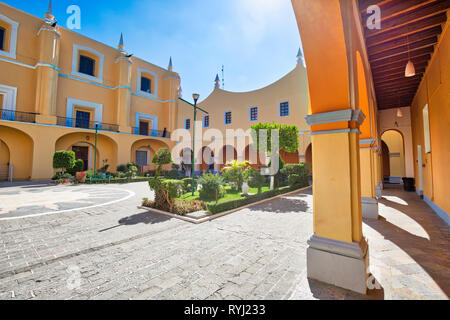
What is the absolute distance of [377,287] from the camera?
247cm

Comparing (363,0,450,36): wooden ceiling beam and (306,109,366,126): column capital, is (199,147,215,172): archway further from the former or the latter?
(306,109,366,126): column capital

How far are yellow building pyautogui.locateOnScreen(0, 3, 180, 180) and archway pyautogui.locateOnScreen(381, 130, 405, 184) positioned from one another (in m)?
21.6

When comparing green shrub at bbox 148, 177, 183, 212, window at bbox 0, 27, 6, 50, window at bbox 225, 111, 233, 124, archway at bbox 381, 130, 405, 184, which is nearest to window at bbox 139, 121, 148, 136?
window at bbox 225, 111, 233, 124

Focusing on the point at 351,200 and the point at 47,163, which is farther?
the point at 47,163

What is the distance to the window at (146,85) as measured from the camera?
23078 millimetres

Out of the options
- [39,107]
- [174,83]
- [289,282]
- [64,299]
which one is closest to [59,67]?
[39,107]

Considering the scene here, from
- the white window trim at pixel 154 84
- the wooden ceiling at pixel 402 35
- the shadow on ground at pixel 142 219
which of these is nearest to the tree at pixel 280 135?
the wooden ceiling at pixel 402 35

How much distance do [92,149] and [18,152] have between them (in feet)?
16.4

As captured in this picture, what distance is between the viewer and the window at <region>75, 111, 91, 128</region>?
18.3m

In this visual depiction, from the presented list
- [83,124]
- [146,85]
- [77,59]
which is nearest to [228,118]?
[146,85]

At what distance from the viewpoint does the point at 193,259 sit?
127 inches

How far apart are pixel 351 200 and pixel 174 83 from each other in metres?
25.3

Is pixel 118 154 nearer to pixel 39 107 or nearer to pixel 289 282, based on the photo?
pixel 39 107

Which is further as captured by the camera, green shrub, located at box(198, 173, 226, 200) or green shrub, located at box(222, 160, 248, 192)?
green shrub, located at box(222, 160, 248, 192)
